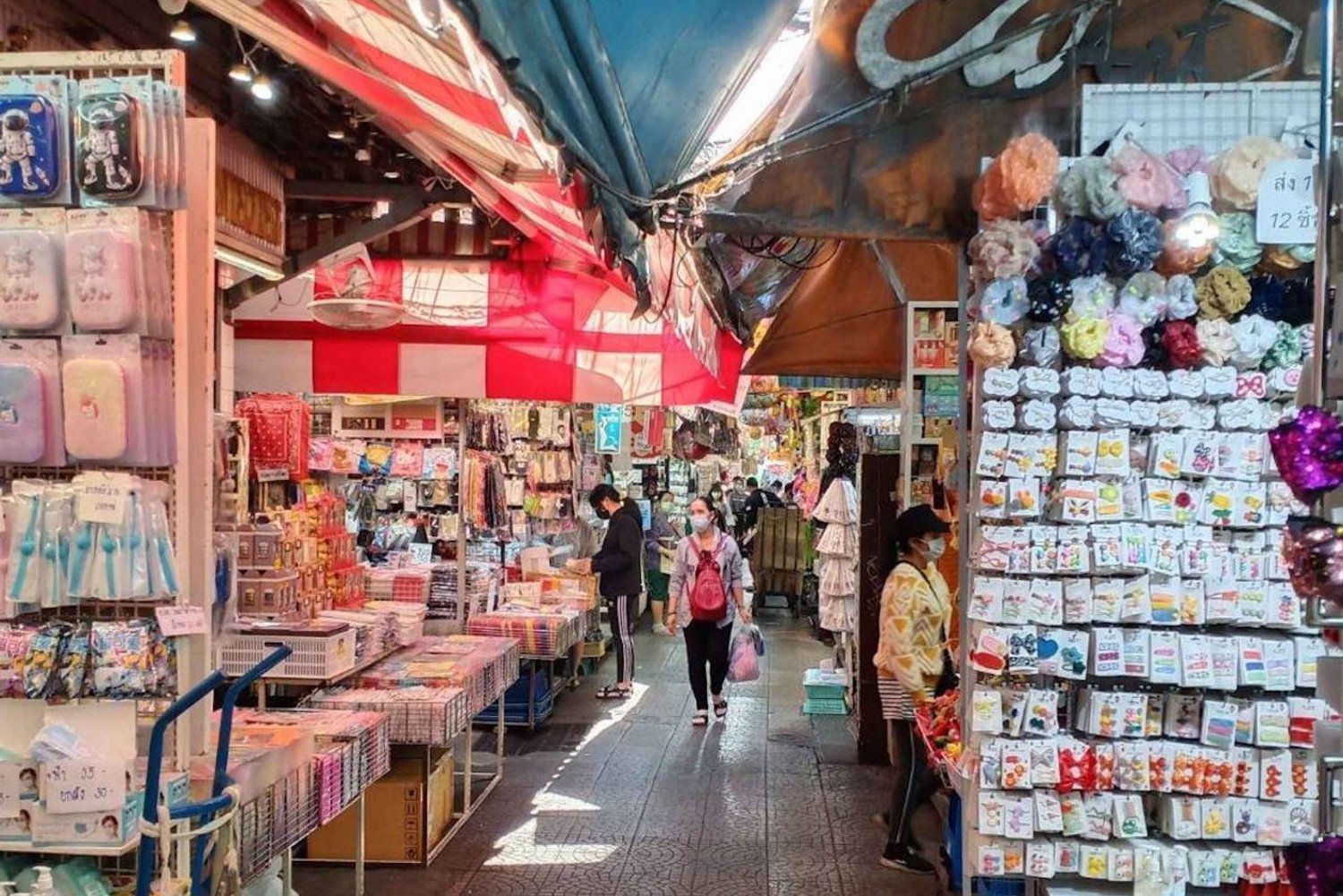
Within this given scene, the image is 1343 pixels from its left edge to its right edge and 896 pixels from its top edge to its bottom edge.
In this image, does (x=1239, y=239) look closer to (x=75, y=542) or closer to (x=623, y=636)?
(x=75, y=542)

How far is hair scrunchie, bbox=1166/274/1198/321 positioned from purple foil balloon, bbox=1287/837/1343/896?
2.56 m

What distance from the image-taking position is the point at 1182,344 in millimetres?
4234

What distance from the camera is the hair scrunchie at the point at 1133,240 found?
4203 millimetres

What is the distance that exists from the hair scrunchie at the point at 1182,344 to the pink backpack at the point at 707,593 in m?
5.54

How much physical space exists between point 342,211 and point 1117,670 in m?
5.63

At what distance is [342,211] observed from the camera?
7754 millimetres

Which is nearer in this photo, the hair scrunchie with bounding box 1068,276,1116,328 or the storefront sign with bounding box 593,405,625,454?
the hair scrunchie with bounding box 1068,276,1116,328

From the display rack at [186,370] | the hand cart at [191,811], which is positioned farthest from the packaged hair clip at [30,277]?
the hand cart at [191,811]

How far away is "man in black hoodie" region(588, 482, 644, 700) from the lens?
10.8 m

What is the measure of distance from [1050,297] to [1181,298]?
46 cm

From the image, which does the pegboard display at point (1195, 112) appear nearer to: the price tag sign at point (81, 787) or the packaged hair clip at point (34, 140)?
the packaged hair clip at point (34, 140)

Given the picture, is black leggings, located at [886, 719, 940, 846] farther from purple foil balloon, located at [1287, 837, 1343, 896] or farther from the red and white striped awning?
purple foil balloon, located at [1287, 837, 1343, 896]

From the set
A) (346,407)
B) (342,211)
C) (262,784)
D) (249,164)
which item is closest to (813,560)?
(346,407)

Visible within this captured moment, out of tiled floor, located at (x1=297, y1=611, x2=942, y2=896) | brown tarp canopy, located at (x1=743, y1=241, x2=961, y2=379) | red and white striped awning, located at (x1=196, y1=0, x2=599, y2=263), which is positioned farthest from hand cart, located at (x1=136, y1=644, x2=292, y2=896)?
brown tarp canopy, located at (x1=743, y1=241, x2=961, y2=379)
